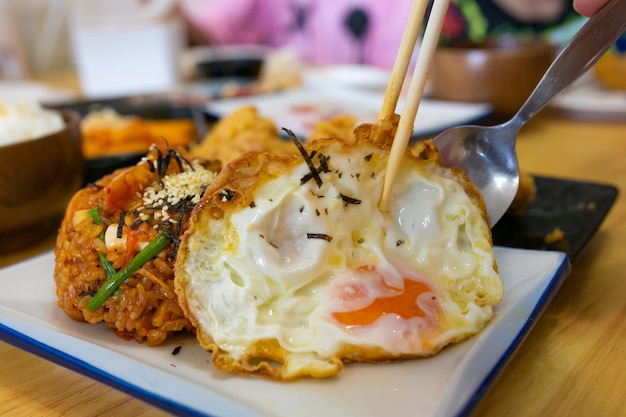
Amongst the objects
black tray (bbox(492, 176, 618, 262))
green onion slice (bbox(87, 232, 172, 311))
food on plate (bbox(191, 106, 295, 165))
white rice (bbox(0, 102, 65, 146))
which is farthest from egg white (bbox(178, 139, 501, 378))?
white rice (bbox(0, 102, 65, 146))

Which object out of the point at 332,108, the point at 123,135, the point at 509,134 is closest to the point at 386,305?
the point at 509,134

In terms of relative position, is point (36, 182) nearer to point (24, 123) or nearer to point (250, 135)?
point (24, 123)

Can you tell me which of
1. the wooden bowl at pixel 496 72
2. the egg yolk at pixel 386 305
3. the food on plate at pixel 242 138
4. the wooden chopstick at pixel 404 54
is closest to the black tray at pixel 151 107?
the food on plate at pixel 242 138

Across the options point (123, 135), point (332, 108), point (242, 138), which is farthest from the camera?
point (332, 108)

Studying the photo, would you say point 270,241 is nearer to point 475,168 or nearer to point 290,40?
point 475,168

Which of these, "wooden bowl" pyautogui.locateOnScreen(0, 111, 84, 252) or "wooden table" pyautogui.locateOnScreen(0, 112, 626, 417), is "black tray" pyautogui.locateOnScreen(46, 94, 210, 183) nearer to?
"wooden bowl" pyautogui.locateOnScreen(0, 111, 84, 252)

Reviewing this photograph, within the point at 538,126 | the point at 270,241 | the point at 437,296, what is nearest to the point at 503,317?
the point at 437,296
